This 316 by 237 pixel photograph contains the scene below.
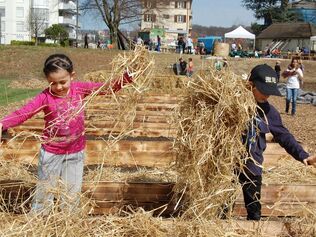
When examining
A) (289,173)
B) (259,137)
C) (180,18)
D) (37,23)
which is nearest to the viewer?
(259,137)

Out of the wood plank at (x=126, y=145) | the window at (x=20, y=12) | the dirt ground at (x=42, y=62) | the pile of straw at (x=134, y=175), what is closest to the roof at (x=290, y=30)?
the dirt ground at (x=42, y=62)

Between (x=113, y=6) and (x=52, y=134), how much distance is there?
45190 mm

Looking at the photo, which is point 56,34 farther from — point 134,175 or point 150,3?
Answer: point 134,175

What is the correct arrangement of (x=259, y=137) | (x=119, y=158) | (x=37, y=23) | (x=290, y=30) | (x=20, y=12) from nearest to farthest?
(x=259, y=137)
(x=119, y=158)
(x=290, y=30)
(x=37, y=23)
(x=20, y=12)

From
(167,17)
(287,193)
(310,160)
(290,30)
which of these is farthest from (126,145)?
(290,30)

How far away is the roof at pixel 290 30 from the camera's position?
6262cm

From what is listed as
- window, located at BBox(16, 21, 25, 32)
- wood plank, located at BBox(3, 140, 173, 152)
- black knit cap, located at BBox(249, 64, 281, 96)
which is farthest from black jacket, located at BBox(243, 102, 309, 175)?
window, located at BBox(16, 21, 25, 32)

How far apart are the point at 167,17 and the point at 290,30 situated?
1630 centimetres

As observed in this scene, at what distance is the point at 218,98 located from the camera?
3611mm

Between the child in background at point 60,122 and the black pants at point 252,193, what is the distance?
4.43 ft

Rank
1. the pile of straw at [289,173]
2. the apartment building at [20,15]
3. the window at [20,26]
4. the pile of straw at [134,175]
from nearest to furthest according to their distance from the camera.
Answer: the pile of straw at [134,175], the pile of straw at [289,173], the apartment building at [20,15], the window at [20,26]

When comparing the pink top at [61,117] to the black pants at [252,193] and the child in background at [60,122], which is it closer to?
the child in background at [60,122]

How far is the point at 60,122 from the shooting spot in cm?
384

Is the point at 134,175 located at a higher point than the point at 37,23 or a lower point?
lower
